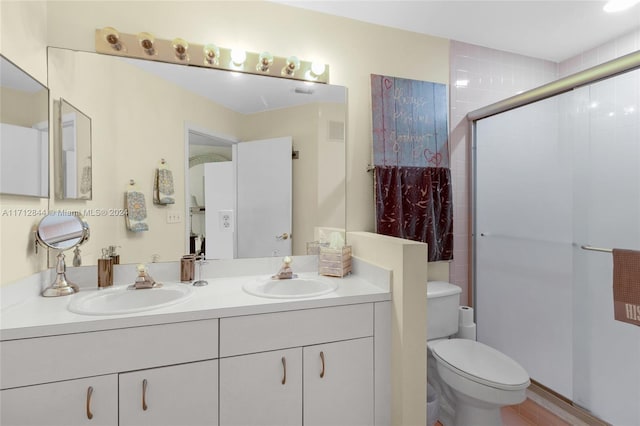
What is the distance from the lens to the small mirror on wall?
150 cm

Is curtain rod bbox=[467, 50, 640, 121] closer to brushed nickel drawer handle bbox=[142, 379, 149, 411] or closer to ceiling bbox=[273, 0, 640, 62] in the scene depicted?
ceiling bbox=[273, 0, 640, 62]

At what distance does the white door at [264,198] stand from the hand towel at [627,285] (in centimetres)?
170

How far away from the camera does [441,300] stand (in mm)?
1962

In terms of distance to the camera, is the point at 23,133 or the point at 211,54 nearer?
the point at 23,133

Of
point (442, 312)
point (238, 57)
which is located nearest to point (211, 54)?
point (238, 57)

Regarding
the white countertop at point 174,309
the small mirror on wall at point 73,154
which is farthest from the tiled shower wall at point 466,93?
the small mirror on wall at point 73,154

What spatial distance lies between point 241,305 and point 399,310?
0.72 meters

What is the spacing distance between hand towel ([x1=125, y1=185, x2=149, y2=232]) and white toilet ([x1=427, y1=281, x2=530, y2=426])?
171 cm

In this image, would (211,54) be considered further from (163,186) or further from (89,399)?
(89,399)

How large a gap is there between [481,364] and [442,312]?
356 mm

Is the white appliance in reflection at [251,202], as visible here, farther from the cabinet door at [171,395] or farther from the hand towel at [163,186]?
the cabinet door at [171,395]

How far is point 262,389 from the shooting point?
4.33 feet

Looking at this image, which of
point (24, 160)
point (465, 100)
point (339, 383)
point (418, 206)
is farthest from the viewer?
point (465, 100)

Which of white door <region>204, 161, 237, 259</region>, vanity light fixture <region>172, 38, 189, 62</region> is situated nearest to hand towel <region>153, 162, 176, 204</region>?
white door <region>204, 161, 237, 259</region>
